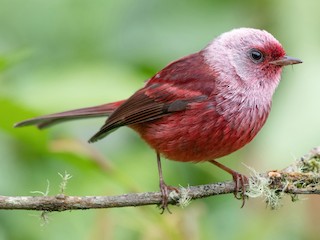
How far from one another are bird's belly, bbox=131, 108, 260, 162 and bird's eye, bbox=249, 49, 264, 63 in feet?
1.86

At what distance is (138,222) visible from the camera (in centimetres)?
505

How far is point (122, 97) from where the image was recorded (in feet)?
20.8

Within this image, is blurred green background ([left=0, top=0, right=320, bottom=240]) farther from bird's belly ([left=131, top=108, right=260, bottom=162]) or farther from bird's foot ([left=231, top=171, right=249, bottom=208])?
bird's belly ([left=131, top=108, right=260, bottom=162])

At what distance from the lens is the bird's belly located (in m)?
5.34

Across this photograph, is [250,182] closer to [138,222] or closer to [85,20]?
[138,222]

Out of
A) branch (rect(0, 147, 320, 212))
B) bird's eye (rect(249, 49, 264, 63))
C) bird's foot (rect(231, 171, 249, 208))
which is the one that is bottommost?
bird's foot (rect(231, 171, 249, 208))

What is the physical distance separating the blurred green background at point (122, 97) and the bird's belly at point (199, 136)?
365 mm

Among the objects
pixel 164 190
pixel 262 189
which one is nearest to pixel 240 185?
pixel 262 189

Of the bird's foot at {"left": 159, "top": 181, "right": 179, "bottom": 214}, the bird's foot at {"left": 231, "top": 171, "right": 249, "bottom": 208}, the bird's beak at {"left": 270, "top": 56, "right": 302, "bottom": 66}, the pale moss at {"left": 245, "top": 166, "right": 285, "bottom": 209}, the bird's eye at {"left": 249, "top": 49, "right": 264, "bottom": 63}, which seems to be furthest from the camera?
the bird's eye at {"left": 249, "top": 49, "right": 264, "bottom": 63}

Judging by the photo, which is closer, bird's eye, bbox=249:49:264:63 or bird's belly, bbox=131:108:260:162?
bird's belly, bbox=131:108:260:162

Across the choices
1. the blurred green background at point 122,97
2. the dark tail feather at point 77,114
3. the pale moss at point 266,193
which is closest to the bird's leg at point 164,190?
the blurred green background at point 122,97

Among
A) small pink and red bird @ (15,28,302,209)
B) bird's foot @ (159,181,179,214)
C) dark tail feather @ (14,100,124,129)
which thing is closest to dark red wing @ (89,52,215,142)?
small pink and red bird @ (15,28,302,209)

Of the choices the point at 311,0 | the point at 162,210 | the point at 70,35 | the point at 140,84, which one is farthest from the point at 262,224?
the point at 70,35

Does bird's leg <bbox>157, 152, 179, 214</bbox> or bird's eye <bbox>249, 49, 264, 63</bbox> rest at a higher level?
bird's eye <bbox>249, 49, 264, 63</bbox>
